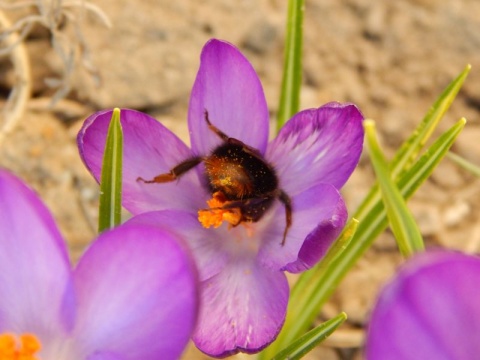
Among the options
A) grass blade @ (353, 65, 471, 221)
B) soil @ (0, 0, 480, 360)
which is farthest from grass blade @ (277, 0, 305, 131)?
soil @ (0, 0, 480, 360)

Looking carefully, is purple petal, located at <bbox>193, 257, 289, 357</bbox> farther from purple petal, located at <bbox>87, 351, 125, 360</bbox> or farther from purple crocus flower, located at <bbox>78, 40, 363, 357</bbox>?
purple petal, located at <bbox>87, 351, 125, 360</bbox>

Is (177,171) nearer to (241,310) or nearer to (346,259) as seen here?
(241,310)

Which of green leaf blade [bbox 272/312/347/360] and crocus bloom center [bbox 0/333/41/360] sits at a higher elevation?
crocus bloom center [bbox 0/333/41/360]

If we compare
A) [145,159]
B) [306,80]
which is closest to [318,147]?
[145,159]

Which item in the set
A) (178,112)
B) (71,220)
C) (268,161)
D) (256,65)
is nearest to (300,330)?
(268,161)

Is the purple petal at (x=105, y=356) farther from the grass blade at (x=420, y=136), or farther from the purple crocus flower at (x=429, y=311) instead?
the grass blade at (x=420, y=136)
